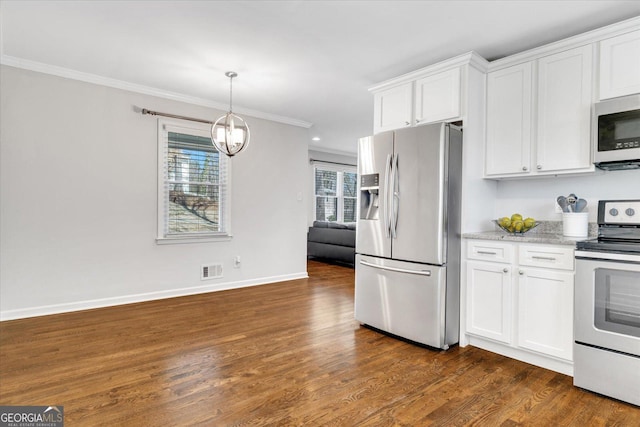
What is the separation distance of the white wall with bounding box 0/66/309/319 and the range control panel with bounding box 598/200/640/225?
3.94m

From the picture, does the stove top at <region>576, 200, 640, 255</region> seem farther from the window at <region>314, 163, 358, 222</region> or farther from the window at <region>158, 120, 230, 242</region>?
the window at <region>314, 163, 358, 222</region>

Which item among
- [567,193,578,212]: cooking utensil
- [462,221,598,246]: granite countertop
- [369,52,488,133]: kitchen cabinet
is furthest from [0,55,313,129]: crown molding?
[567,193,578,212]: cooking utensil

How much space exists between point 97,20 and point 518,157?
3.37m

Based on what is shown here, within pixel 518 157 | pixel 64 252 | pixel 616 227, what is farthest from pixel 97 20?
pixel 616 227

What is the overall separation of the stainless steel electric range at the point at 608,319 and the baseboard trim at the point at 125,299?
3.82 m

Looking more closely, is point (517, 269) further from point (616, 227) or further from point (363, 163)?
point (363, 163)

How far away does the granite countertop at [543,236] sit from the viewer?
7.84ft

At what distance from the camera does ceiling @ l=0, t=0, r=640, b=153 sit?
241 centimetres

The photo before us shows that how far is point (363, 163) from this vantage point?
3318 millimetres

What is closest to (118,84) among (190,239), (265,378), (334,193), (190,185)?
(190,185)

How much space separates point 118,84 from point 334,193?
18.1 ft

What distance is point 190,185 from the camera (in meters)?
4.53

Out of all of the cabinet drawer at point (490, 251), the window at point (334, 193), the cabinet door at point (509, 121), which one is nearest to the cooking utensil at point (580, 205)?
the cabinet door at point (509, 121)

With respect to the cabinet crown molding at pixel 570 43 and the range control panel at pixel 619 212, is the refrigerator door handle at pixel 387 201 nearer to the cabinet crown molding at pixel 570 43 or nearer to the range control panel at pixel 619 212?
the cabinet crown molding at pixel 570 43
